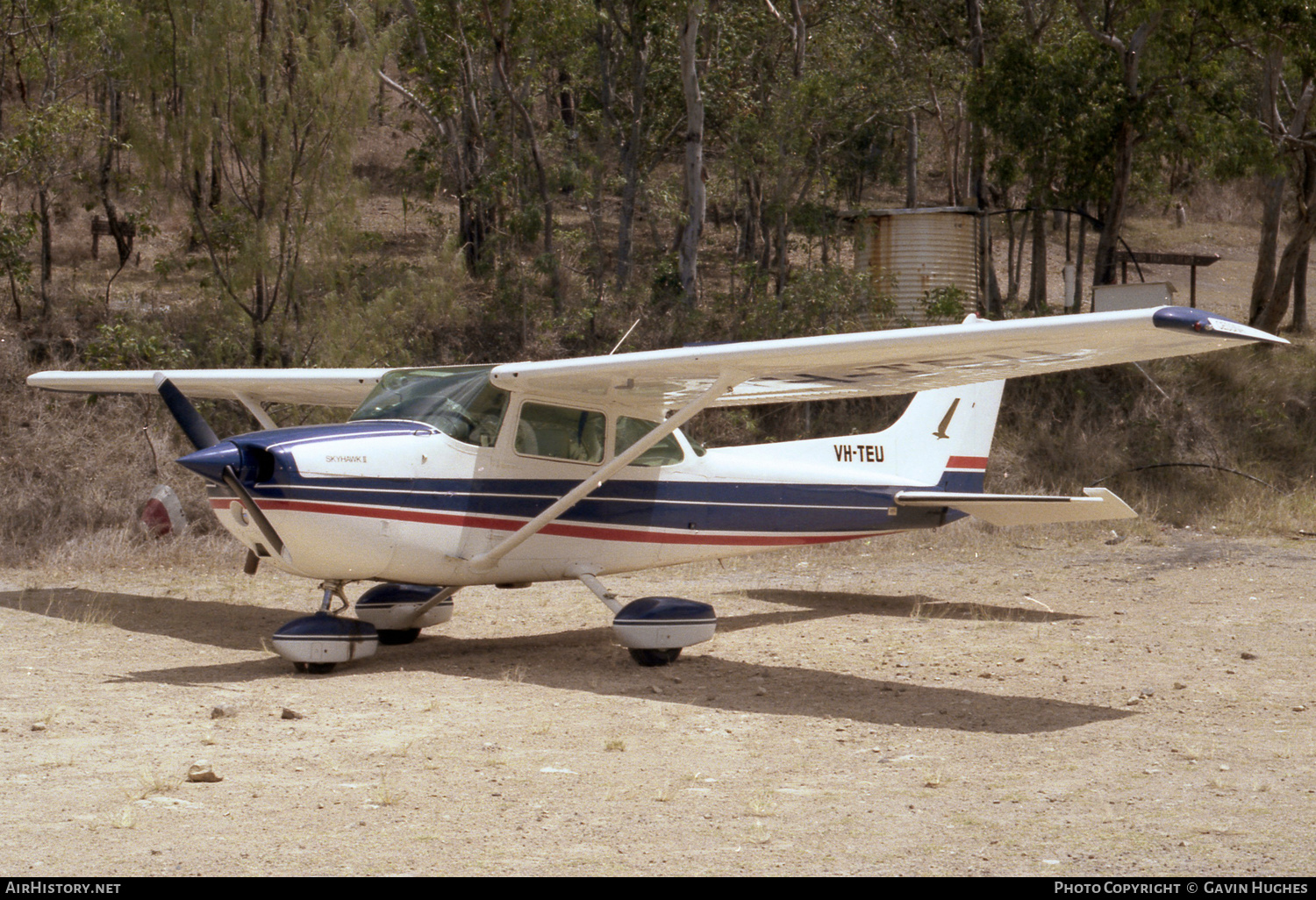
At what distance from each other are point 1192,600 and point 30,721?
9.10 meters

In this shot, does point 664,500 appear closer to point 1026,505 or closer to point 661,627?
point 661,627

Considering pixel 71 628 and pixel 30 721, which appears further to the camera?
pixel 71 628

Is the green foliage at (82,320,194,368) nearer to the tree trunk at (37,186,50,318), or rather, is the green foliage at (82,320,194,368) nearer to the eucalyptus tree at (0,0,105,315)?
the eucalyptus tree at (0,0,105,315)

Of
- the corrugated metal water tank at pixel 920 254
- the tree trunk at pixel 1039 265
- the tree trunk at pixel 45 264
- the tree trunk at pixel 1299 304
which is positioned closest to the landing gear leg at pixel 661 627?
the corrugated metal water tank at pixel 920 254

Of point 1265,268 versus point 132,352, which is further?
point 1265,268

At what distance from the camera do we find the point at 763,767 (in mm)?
5441

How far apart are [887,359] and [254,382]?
6055 millimetres

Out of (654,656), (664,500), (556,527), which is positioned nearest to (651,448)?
(664,500)

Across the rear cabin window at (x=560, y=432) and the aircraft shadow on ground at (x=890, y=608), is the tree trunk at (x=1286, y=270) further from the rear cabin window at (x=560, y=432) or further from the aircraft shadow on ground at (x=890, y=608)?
the rear cabin window at (x=560, y=432)

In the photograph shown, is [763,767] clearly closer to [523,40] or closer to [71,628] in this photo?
[71,628]

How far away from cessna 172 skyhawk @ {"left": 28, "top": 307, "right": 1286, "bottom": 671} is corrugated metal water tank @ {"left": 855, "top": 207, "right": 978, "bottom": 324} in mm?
10355

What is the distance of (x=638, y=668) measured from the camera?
823 centimetres
